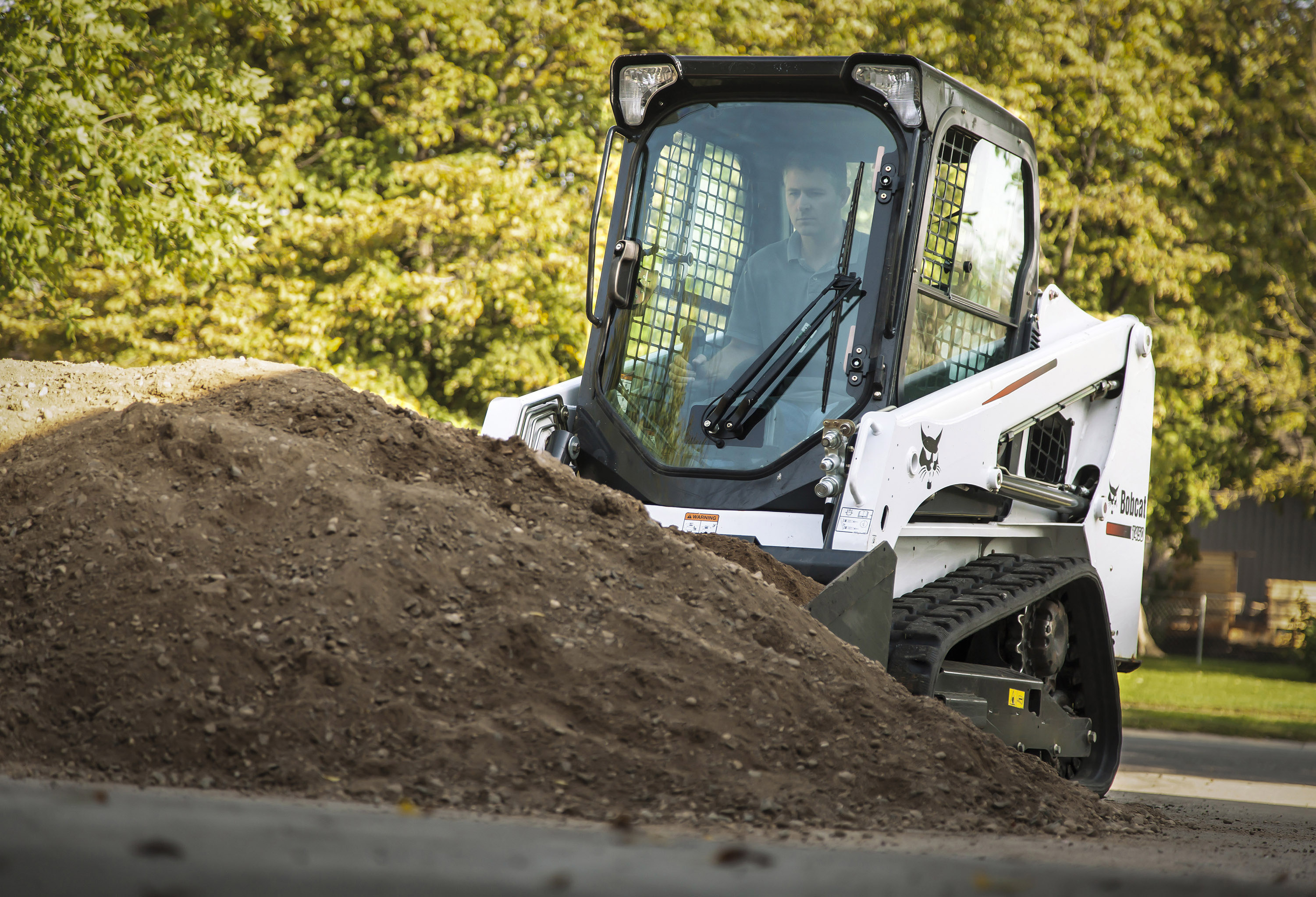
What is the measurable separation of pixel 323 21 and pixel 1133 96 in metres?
10.7

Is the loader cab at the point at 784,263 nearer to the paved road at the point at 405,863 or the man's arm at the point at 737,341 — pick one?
the man's arm at the point at 737,341

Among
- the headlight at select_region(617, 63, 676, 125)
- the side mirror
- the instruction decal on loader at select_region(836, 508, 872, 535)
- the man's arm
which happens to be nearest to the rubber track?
the instruction decal on loader at select_region(836, 508, 872, 535)

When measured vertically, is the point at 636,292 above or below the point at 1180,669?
above

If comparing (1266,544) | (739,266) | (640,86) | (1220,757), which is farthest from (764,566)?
(1266,544)

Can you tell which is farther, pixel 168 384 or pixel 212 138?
pixel 212 138

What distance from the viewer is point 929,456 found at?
5477mm

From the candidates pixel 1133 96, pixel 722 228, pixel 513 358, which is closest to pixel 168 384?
pixel 722 228

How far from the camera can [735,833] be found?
11.3 feet

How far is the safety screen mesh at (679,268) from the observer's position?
6344 mm

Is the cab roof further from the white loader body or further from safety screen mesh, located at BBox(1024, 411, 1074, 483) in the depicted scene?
safety screen mesh, located at BBox(1024, 411, 1074, 483)

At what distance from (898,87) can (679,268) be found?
1407mm

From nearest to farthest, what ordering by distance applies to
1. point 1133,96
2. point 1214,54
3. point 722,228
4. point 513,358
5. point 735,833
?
1. point 735,833
2. point 722,228
3. point 513,358
4. point 1133,96
5. point 1214,54

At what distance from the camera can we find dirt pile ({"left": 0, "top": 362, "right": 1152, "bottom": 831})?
364 cm

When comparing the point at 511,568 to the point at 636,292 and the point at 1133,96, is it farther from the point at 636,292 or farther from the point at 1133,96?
the point at 1133,96
